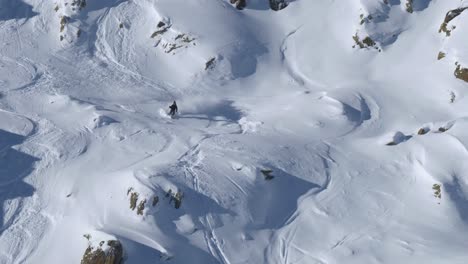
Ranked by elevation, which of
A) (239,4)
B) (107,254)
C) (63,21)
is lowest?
(63,21)

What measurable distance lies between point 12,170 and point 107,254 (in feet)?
22.2

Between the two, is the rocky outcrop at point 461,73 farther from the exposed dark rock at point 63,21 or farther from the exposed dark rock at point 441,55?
the exposed dark rock at point 63,21

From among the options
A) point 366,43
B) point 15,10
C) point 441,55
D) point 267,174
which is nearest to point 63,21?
point 15,10

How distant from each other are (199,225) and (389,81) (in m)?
11.2

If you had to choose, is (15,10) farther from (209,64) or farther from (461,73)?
(461,73)

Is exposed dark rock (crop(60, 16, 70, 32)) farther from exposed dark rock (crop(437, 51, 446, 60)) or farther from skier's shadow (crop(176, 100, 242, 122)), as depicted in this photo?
exposed dark rock (crop(437, 51, 446, 60))

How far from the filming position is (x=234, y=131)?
23.3 m

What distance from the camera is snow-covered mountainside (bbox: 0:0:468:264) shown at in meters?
18.3

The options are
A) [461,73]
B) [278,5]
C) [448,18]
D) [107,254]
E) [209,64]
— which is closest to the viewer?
[107,254]

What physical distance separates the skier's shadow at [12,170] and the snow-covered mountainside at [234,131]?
0.06m

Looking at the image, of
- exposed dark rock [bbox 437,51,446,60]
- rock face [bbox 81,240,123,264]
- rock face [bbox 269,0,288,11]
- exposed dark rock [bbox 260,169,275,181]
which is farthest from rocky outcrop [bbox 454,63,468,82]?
rock face [bbox 81,240,123,264]

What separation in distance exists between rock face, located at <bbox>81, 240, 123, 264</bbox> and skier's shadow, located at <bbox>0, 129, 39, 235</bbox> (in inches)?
154

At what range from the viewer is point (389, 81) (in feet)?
82.7

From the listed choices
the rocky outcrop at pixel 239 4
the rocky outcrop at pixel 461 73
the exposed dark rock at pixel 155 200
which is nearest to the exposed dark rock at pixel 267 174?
the exposed dark rock at pixel 155 200
